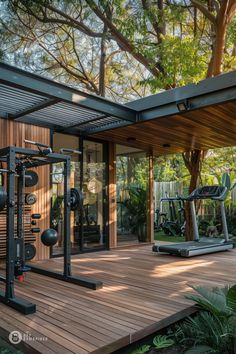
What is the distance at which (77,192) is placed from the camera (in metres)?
4.71

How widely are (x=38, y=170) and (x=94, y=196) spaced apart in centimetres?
161

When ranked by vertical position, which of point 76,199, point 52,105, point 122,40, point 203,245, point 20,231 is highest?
point 122,40

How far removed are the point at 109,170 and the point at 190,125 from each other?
7.79ft

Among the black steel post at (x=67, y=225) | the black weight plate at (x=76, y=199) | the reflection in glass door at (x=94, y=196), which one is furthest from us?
the reflection in glass door at (x=94, y=196)

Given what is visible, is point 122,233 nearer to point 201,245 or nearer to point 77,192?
point 201,245

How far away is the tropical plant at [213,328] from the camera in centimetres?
277

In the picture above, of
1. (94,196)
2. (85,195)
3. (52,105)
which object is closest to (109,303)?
(52,105)

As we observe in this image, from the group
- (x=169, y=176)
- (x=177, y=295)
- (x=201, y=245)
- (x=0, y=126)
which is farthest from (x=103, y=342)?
(x=169, y=176)

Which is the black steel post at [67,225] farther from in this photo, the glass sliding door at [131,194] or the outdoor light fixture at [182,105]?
the glass sliding door at [131,194]

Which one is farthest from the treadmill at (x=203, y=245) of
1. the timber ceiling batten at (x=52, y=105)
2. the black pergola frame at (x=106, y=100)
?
the timber ceiling batten at (x=52, y=105)

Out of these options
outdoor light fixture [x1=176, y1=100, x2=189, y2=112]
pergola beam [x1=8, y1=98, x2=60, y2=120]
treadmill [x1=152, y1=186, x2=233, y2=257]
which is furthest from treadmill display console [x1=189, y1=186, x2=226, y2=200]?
pergola beam [x1=8, y1=98, x2=60, y2=120]

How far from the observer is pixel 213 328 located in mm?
2967

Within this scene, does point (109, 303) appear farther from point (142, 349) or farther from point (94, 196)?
point (94, 196)

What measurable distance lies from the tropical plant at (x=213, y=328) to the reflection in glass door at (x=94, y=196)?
13.6 ft
